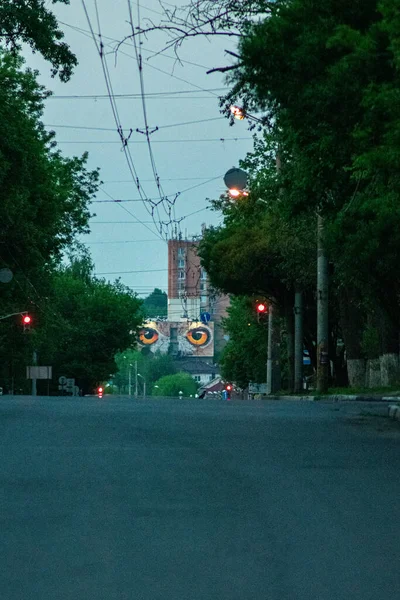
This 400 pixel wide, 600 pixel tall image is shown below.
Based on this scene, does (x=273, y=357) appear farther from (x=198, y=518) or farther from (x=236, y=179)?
(x=198, y=518)

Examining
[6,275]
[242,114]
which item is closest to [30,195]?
[6,275]

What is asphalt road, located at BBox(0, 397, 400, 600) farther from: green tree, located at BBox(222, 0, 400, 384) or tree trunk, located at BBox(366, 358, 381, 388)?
tree trunk, located at BBox(366, 358, 381, 388)

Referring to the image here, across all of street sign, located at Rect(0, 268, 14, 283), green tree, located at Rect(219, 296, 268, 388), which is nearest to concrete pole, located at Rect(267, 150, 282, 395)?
street sign, located at Rect(0, 268, 14, 283)

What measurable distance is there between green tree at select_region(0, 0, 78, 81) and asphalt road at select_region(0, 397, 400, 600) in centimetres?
1618

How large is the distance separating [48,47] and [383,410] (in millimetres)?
11637

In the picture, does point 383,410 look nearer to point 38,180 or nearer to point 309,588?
point 309,588

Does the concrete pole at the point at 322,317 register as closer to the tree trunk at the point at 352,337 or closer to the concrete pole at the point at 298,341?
the tree trunk at the point at 352,337

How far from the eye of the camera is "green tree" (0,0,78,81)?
103 ft

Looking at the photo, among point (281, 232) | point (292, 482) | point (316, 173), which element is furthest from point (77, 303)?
Result: point (292, 482)

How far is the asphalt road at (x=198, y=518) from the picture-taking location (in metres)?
6.82

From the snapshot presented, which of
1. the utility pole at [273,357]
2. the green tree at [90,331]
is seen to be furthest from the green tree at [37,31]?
the green tree at [90,331]

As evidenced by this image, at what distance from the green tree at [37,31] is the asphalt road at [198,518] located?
16183mm

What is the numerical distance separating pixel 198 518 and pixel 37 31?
23.9 meters

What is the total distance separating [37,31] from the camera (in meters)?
31.5
